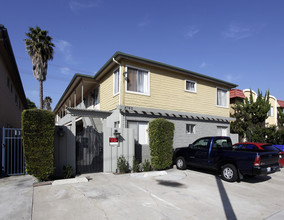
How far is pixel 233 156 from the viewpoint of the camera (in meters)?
8.05

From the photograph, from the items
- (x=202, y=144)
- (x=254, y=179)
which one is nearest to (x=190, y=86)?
(x=202, y=144)

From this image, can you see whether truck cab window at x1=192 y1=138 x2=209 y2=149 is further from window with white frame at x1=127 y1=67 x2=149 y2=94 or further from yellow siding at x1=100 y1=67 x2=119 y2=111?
yellow siding at x1=100 y1=67 x2=119 y2=111

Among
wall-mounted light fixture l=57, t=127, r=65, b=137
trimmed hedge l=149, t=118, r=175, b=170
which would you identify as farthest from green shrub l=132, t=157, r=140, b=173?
wall-mounted light fixture l=57, t=127, r=65, b=137

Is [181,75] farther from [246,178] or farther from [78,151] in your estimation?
[78,151]

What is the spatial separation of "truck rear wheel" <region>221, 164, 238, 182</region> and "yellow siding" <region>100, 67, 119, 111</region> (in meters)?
6.12

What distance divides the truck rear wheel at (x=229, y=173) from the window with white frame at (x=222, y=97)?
8.47 metres

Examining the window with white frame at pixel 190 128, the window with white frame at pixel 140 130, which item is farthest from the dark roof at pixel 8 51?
the window with white frame at pixel 190 128

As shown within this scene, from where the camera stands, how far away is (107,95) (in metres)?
12.7

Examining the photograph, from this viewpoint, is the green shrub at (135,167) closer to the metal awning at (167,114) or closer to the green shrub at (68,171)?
the metal awning at (167,114)

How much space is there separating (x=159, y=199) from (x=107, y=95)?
8095 mm

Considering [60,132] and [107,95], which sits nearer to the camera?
[60,132]

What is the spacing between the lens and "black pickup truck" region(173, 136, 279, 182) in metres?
7.50

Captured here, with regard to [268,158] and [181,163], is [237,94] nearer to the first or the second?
[181,163]

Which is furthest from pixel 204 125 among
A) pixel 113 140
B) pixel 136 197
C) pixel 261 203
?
pixel 136 197
